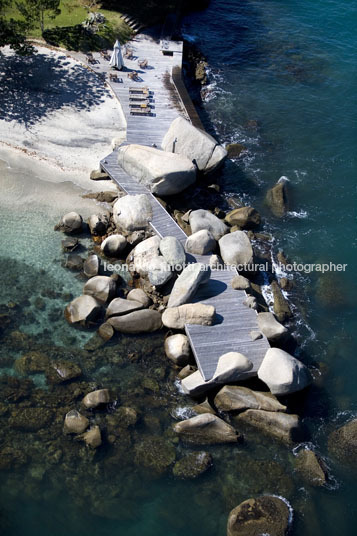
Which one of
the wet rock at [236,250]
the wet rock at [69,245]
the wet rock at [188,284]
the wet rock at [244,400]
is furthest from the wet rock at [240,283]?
the wet rock at [69,245]

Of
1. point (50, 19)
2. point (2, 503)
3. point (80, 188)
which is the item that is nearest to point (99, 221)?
point (80, 188)

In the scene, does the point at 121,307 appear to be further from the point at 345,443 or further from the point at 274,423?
the point at 345,443

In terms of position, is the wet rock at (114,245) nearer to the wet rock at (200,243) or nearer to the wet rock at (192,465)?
the wet rock at (200,243)

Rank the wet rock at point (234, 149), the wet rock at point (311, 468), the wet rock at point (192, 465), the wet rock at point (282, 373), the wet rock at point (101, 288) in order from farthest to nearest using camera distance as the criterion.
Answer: the wet rock at point (234, 149)
the wet rock at point (101, 288)
the wet rock at point (282, 373)
the wet rock at point (311, 468)
the wet rock at point (192, 465)

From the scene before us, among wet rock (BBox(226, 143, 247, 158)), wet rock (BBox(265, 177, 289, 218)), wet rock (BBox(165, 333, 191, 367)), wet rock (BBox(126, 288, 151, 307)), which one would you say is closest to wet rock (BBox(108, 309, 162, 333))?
wet rock (BBox(126, 288, 151, 307))

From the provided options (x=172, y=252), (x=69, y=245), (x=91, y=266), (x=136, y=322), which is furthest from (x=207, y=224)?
(x=69, y=245)

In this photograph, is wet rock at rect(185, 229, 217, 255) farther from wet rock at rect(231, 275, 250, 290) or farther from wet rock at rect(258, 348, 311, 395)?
wet rock at rect(258, 348, 311, 395)

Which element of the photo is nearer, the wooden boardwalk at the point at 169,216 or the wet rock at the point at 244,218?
the wooden boardwalk at the point at 169,216
